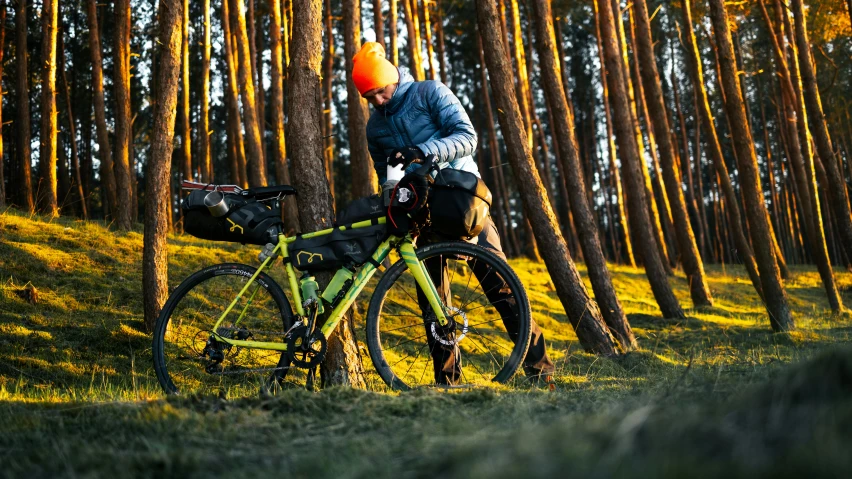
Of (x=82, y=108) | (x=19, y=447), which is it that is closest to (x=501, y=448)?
(x=19, y=447)

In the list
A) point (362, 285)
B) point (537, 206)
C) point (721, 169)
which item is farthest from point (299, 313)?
point (721, 169)

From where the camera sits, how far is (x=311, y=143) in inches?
200

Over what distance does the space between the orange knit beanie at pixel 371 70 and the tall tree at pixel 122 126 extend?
781 cm

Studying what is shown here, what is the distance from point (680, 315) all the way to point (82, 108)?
23077 mm

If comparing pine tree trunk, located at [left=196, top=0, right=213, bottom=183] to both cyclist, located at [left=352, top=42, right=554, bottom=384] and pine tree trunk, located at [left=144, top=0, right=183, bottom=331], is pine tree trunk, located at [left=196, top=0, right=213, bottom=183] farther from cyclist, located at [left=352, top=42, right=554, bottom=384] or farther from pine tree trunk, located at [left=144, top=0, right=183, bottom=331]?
cyclist, located at [left=352, top=42, right=554, bottom=384]

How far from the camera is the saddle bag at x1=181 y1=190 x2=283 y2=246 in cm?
454

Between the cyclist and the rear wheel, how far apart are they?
0.93 metres

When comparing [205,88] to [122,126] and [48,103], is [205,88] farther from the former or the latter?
[122,126]

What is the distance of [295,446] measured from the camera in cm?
243

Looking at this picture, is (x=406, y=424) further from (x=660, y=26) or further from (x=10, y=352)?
(x=660, y=26)

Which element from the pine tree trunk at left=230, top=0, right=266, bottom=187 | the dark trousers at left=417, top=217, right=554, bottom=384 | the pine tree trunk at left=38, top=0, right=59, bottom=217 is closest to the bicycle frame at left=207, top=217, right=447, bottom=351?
the dark trousers at left=417, top=217, right=554, bottom=384

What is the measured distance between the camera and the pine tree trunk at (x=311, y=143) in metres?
4.75

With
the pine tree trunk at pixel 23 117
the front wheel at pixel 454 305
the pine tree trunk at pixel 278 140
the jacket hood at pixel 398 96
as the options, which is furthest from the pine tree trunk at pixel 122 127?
the front wheel at pixel 454 305

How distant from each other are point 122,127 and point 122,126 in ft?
0.08
